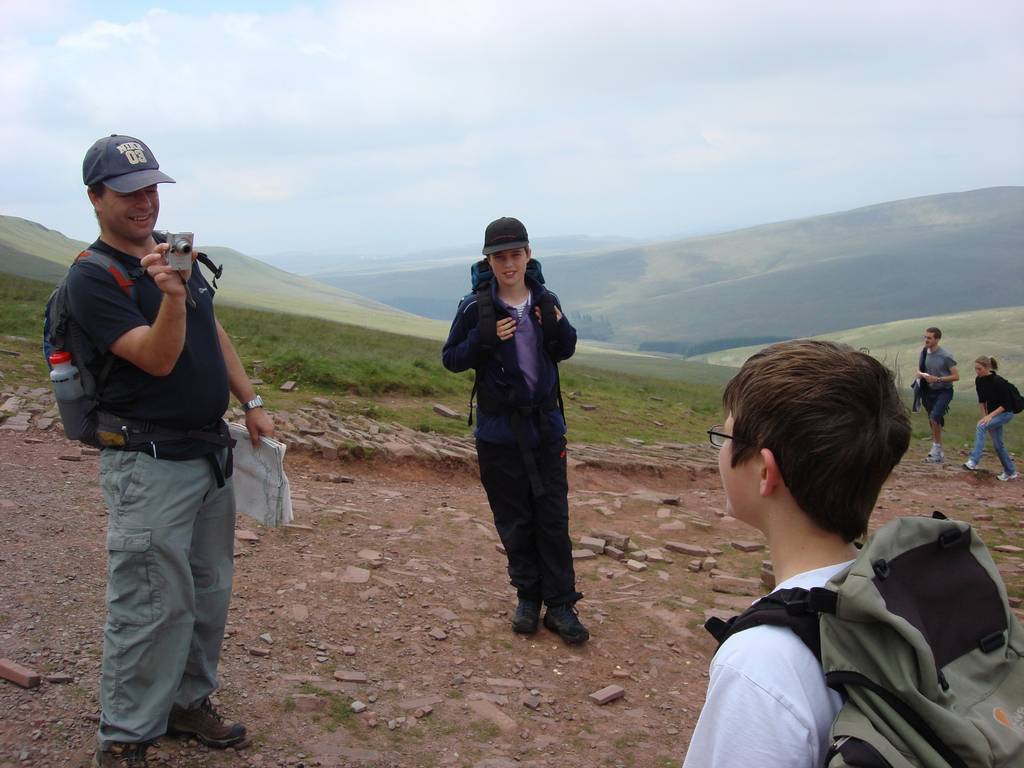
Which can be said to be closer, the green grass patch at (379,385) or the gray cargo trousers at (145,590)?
the gray cargo trousers at (145,590)

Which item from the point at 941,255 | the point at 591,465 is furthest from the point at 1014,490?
the point at 941,255

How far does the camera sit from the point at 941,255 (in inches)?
6462

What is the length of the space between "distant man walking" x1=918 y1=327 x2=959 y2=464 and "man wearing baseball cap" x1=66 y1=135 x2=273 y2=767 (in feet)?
48.3

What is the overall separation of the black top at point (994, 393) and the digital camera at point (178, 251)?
14258 millimetres

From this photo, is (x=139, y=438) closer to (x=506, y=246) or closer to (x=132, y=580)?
(x=132, y=580)

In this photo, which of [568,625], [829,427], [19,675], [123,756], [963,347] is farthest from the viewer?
[963,347]

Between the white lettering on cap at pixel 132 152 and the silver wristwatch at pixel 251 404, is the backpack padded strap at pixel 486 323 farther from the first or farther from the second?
the white lettering on cap at pixel 132 152

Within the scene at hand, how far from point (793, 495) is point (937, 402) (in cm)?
1570

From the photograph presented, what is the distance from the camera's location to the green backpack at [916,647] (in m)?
1.67

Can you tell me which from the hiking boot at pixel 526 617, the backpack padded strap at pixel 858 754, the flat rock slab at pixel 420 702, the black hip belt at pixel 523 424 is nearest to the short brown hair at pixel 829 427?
the backpack padded strap at pixel 858 754

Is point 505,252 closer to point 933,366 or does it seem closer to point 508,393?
point 508,393

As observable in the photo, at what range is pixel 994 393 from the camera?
579 inches

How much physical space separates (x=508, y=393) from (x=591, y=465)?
279 inches

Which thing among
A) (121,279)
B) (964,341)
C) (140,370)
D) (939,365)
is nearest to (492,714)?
(140,370)
